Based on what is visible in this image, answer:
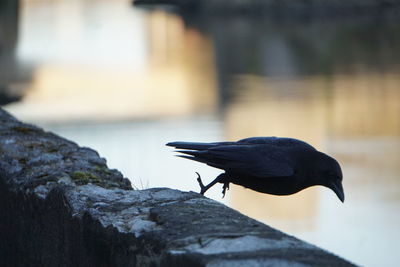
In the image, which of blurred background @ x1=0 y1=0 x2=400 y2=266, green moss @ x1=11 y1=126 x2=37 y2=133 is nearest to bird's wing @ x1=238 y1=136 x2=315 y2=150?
green moss @ x1=11 y1=126 x2=37 y2=133

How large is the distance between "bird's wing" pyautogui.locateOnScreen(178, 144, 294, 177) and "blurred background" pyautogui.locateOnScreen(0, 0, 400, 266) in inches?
136

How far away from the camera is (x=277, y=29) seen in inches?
1304

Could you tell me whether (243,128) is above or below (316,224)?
above

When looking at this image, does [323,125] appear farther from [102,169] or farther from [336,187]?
[336,187]

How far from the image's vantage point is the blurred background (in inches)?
338

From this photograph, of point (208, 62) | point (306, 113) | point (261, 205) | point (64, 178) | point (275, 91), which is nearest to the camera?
point (64, 178)

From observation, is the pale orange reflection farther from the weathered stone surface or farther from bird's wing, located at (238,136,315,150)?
bird's wing, located at (238,136,315,150)

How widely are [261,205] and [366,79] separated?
9.66m

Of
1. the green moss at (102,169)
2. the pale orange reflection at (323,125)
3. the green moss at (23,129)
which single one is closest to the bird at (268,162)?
the green moss at (102,169)

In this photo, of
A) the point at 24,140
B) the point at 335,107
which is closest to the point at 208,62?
the point at 335,107

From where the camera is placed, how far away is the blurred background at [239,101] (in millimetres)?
8586

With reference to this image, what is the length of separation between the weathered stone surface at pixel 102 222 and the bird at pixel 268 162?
23 centimetres

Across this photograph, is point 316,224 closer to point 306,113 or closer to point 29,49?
point 306,113

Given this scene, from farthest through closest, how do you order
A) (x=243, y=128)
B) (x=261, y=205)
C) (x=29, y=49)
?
(x=29, y=49) → (x=243, y=128) → (x=261, y=205)
